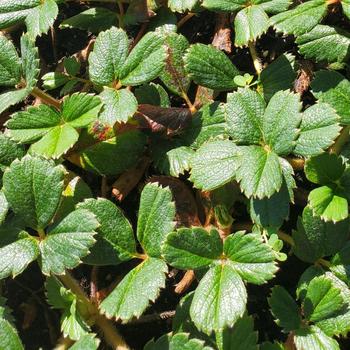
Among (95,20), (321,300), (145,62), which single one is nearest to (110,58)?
(145,62)

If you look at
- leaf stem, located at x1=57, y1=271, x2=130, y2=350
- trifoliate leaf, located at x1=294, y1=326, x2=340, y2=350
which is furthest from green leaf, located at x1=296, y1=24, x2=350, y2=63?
leaf stem, located at x1=57, y1=271, x2=130, y2=350

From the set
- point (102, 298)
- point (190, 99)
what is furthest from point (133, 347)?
point (190, 99)

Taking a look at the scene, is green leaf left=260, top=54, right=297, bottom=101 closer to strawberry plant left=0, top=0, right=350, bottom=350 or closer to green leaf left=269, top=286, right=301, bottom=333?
strawberry plant left=0, top=0, right=350, bottom=350

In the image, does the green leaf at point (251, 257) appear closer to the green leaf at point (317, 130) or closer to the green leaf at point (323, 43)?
the green leaf at point (317, 130)

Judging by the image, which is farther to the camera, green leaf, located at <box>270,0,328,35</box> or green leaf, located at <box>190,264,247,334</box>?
green leaf, located at <box>270,0,328,35</box>

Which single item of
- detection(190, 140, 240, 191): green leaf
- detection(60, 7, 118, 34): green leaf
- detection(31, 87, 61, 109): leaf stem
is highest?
detection(60, 7, 118, 34): green leaf

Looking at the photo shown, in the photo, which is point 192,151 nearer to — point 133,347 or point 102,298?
point 102,298

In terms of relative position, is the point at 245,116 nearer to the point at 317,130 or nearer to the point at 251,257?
the point at 317,130

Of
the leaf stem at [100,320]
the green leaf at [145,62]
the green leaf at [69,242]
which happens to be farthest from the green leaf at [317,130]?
the leaf stem at [100,320]
